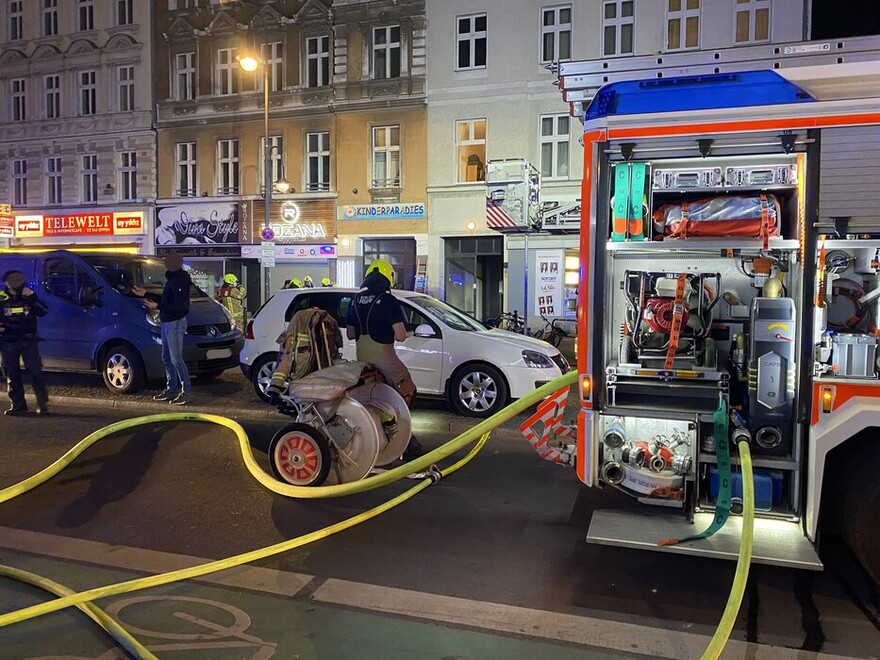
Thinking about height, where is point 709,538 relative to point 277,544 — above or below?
above

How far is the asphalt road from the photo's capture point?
3.36 metres

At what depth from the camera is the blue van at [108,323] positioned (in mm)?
9891

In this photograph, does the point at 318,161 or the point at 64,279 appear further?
the point at 318,161

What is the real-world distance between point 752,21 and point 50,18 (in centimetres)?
2539

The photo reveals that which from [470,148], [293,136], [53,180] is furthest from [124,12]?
[470,148]

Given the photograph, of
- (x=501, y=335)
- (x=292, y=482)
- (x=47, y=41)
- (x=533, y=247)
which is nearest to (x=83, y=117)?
(x=47, y=41)

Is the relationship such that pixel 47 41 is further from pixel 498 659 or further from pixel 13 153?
pixel 498 659

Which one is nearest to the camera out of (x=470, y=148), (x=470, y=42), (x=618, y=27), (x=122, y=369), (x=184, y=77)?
(x=122, y=369)

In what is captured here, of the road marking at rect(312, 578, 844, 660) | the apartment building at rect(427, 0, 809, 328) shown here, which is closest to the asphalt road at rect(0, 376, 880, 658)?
the road marking at rect(312, 578, 844, 660)

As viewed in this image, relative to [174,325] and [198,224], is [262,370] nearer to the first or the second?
[174,325]

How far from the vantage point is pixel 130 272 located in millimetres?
10594

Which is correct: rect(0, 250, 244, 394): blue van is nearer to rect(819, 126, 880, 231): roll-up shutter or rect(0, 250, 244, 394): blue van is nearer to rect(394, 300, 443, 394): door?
rect(394, 300, 443, 394): door

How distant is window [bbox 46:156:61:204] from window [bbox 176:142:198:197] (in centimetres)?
539

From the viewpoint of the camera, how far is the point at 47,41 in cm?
2605
